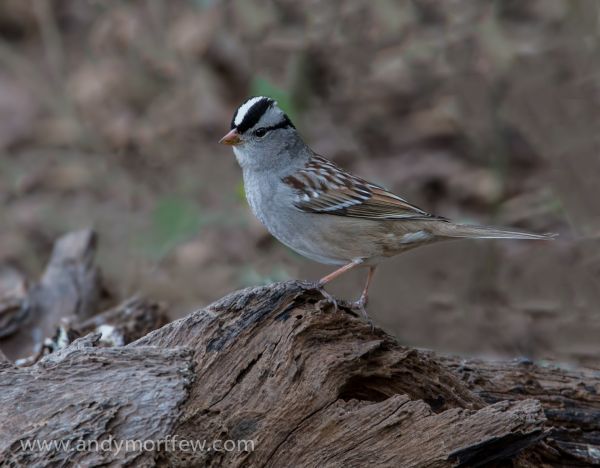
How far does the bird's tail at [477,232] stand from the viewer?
381cm

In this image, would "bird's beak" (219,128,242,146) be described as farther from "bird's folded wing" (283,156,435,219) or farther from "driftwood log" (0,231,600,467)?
"driftwood log" (0,231,600,467)

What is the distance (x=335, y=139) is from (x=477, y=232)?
10.4 ft

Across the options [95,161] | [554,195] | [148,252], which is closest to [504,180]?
[554,195]

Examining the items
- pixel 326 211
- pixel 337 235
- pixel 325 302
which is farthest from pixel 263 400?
pixel 326 211

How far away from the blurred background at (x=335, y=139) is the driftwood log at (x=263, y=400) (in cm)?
186

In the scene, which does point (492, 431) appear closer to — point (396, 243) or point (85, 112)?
point (396, 243)

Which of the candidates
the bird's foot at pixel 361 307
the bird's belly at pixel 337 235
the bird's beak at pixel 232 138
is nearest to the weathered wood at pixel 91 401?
the bird's foot at pixel 361 307

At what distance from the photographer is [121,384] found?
114 inches

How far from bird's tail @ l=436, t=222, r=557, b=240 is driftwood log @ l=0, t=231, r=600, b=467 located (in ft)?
2.60

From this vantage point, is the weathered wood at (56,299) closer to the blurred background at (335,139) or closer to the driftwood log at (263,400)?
the blurred background at (335,139)

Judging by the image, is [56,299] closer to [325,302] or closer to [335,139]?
[325,302]

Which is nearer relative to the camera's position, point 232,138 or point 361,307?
point 361,307

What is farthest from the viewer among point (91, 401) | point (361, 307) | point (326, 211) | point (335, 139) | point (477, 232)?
point (335, 139)

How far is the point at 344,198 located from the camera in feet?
13.5
